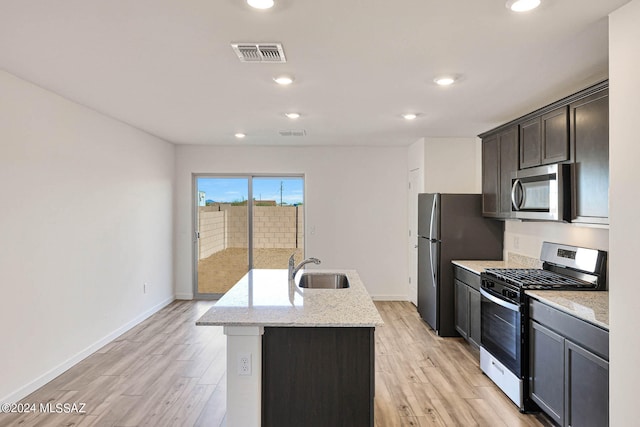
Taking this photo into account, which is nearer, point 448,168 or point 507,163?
point 507,163

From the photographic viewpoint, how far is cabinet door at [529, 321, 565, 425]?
241 centimetres

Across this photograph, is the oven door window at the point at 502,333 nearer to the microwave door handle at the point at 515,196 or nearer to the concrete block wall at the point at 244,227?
the microwave door handle at the point at 515,196

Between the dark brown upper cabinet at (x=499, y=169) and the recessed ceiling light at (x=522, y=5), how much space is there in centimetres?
192

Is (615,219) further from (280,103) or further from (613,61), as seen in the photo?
(280,103)

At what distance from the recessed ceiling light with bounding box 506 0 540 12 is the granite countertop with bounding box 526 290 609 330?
1.65m

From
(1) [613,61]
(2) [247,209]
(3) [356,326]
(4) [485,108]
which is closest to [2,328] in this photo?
(3) [356,326]

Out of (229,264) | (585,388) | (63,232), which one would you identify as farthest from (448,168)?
(63,232)

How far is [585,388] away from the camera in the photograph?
7.14 ft

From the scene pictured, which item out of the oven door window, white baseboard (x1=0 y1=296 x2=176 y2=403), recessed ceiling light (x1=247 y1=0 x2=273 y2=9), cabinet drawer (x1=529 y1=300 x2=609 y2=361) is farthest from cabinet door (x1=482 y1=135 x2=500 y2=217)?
white baseboard (x1=0 y1=296 x2=176 y2=403)

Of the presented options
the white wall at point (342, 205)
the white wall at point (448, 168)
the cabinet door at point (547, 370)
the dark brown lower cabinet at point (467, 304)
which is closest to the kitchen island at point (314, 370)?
the cabinet door at point (547, 370)

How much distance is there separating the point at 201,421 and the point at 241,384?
2.70ft

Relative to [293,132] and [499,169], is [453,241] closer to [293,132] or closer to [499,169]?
[499,169]

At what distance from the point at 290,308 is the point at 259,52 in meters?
1.58

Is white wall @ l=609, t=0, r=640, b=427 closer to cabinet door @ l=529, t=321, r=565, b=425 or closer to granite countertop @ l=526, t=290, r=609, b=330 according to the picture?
granite countertop @ l=526, t=290, r=609, b=330
